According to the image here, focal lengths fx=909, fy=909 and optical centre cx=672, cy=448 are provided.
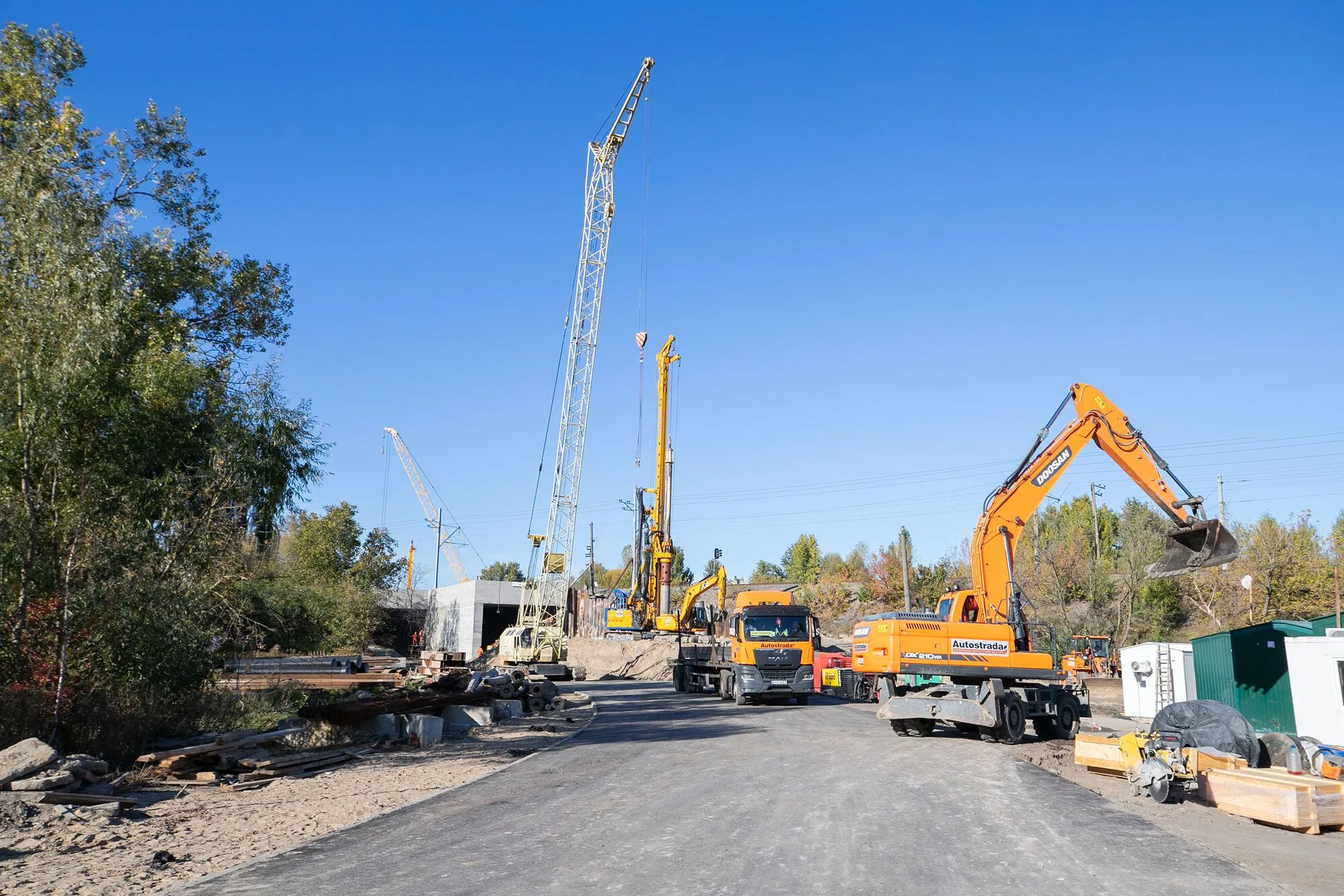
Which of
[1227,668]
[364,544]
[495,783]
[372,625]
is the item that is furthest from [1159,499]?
[364,544]

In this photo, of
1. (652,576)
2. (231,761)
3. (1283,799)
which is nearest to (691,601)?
(652,576)

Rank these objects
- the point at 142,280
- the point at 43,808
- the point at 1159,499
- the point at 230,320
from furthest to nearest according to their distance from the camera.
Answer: the point at 230,320
the point at 1159,499
the point at 142,280
the point at 43,808

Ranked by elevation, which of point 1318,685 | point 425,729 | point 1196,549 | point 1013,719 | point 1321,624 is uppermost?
point 1196,549

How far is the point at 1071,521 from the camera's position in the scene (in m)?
76.5

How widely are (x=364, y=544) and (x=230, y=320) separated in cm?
5807

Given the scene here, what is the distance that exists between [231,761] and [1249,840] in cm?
1416

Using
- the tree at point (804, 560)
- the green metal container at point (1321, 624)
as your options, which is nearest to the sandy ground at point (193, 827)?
the green metal container at point (1321, 624)

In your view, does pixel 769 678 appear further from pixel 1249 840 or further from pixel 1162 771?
pixel 1249 840

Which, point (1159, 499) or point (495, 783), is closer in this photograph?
point (495, 783)

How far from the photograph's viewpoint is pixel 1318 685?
19750 millimetres

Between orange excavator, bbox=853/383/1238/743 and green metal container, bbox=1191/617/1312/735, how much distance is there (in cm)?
475

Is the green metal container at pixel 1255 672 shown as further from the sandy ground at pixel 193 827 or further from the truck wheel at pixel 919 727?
the sandy ground at pixel 193 827

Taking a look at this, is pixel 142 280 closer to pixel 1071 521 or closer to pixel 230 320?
pixel 230 320

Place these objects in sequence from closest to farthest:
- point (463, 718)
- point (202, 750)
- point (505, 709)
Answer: point (202, 750) < point (463, 718) < point (505, 709)
